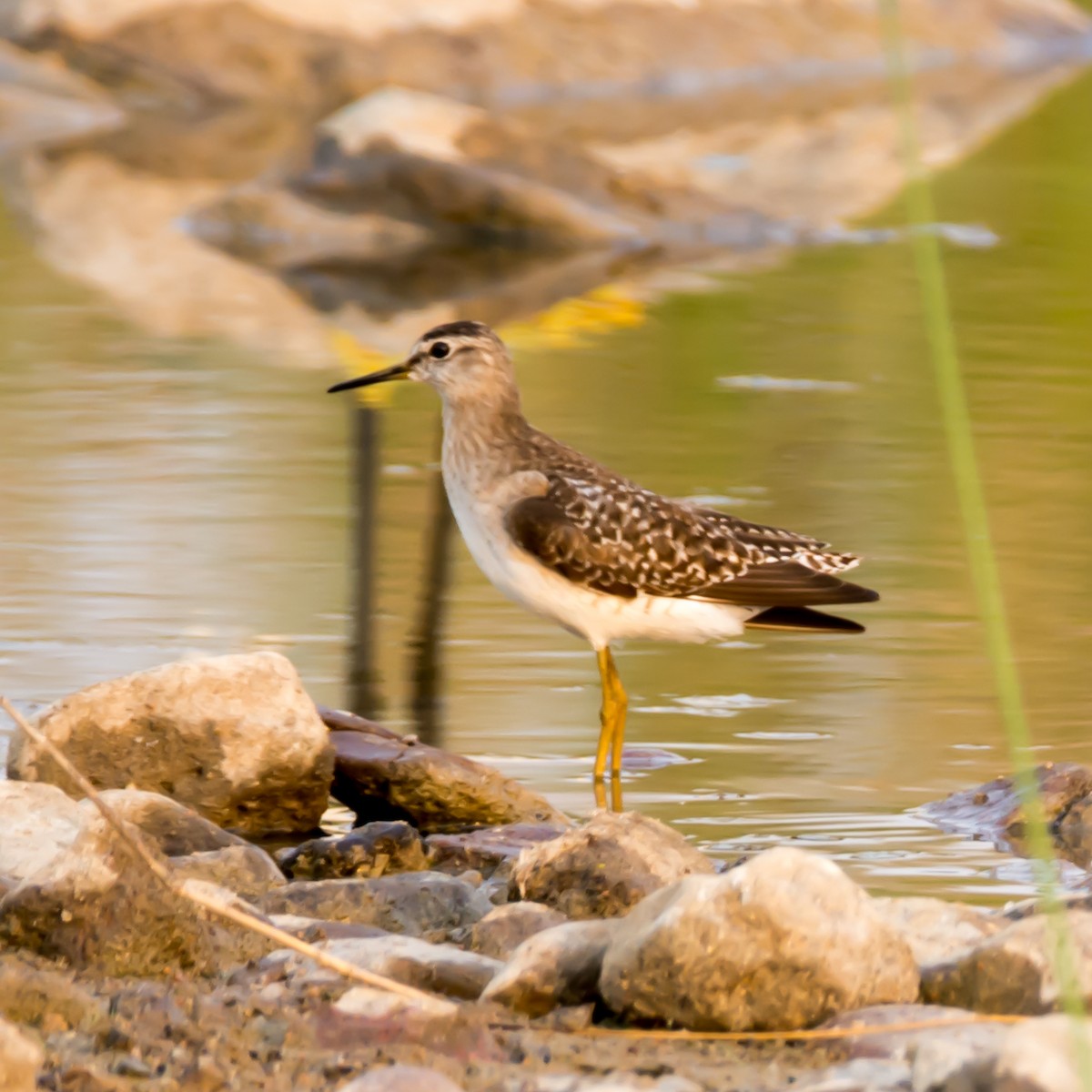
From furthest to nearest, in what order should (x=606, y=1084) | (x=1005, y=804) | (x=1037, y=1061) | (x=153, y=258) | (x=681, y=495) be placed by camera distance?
(x=153, y=258) → (x=681, y=495) → (x=1005, y=804) → (x=606, y=1084) → (x=1037, y=1061)

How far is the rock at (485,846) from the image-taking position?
16.9 ft

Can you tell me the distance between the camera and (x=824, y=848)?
5.34 meters

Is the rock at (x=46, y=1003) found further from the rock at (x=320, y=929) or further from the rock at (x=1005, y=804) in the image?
the rock at (x=1005, y=804)

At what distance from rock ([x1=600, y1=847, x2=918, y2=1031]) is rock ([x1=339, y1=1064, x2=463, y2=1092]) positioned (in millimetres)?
619

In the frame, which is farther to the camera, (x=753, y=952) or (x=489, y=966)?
(x=489, y=966)

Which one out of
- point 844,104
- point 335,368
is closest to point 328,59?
point 844,104

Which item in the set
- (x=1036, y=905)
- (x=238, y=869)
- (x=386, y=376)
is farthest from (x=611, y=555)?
(x=1036, y=905)

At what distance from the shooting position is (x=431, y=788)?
5.45 m

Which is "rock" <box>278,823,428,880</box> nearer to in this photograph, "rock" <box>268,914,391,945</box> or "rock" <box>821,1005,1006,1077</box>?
"rock" <box>268,914,391,945</box>

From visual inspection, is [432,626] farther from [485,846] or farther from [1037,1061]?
[1037,1061]

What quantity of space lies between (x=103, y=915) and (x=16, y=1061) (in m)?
0.86

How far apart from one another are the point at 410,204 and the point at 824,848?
10.8 m

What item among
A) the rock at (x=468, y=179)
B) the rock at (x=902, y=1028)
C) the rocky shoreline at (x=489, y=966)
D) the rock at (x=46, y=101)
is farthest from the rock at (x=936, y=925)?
the rock at (x=46, y=101)

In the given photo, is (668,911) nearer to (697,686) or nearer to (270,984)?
(270,984)
